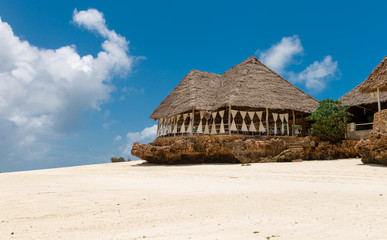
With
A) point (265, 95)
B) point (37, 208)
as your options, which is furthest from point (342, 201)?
point (265, 95)

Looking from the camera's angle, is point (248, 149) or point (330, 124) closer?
point (248, 149)

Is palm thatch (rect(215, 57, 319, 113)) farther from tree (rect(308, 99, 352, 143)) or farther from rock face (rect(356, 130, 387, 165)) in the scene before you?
rock face (rect(356, 130, 387, 165))

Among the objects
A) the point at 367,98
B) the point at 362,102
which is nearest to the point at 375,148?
the point at 362,102

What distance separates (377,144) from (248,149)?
7020mm

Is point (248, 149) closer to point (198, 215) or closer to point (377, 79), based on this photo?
point (377, 79)

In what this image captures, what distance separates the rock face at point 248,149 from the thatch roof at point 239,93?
9.11ft

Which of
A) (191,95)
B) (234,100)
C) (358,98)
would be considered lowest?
(234,100)

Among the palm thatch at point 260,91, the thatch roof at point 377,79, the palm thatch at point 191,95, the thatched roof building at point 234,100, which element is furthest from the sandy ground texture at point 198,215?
Answer: the palm thatch at point 191,95

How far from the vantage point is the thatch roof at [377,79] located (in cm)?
1559

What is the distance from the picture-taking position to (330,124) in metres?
17.7

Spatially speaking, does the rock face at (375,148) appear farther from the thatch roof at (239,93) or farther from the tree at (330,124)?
the thatch roof at (239,93)

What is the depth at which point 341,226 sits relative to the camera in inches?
150

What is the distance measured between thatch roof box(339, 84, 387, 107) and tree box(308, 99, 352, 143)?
390 centimetres

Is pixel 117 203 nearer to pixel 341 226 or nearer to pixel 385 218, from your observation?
pixel 341 226
